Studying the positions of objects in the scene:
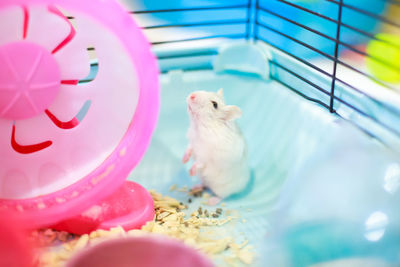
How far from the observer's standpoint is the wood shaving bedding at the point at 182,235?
5.08 ft

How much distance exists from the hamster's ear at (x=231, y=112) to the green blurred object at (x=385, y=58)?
0.51 m

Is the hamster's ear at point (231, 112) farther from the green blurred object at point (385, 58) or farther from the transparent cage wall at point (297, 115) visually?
the green blurred object at point (385, 58)

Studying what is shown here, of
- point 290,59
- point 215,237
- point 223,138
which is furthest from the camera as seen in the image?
point 290,59

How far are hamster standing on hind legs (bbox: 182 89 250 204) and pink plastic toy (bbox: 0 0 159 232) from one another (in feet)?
1.05

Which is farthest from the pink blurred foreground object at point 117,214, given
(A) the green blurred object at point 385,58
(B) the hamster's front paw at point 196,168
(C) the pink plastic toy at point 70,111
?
(A) the green blurred object at point 385,58

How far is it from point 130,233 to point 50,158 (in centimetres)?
38

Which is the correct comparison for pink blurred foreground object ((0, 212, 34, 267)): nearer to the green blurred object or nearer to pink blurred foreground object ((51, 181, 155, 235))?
pink blurred foreground object ((51, 181, 155, 235))

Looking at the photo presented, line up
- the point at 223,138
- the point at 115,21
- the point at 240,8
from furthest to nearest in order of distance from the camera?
the point at 240,8
the point at 223,138
the point at 115,21

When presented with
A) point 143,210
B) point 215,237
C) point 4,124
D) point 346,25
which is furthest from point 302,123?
point 4,124

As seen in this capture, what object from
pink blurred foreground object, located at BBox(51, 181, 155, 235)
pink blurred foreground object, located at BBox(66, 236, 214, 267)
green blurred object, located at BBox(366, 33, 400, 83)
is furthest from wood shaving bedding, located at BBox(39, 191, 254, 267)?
green blurred object, located at BBox(366, 33, 400, 83)

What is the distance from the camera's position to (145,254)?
1.15 metres

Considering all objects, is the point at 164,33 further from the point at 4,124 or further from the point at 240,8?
the point at 4,124

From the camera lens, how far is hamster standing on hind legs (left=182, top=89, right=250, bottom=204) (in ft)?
6.31

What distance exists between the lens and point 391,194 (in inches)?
48.6
